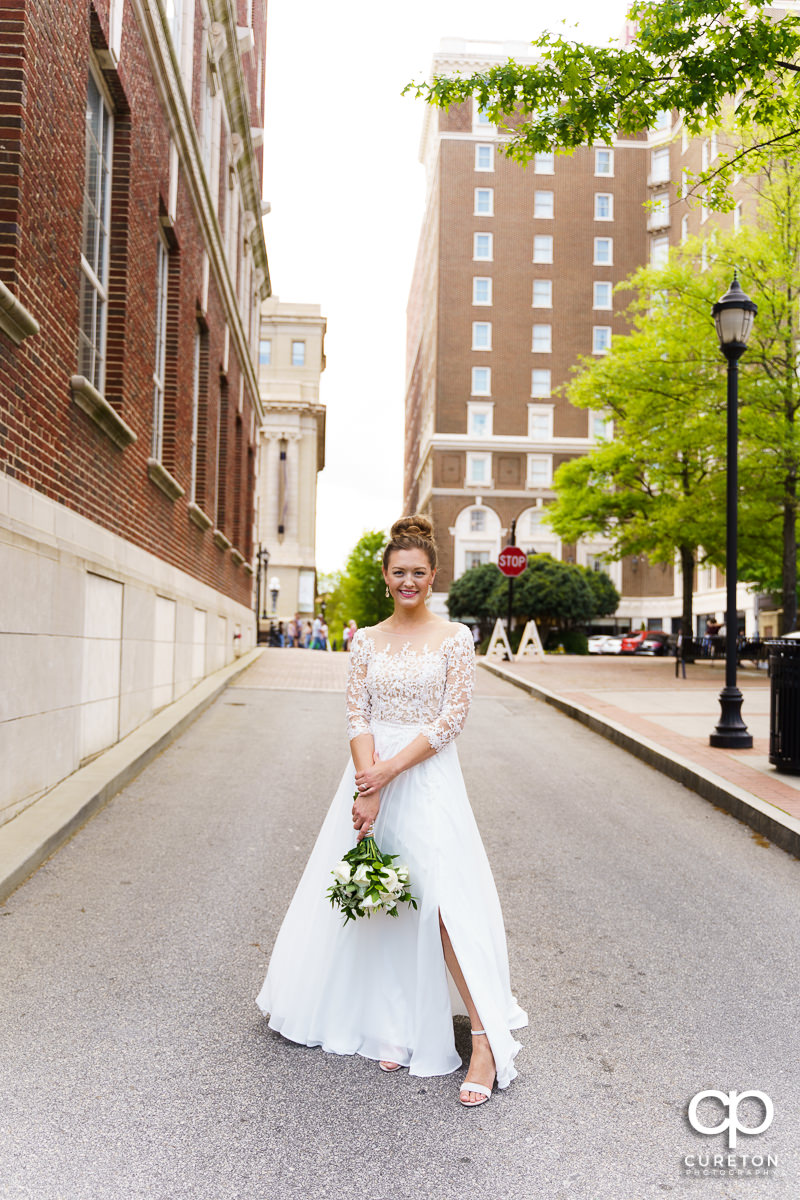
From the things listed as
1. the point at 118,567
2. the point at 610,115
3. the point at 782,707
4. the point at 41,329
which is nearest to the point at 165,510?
the point at 118,567

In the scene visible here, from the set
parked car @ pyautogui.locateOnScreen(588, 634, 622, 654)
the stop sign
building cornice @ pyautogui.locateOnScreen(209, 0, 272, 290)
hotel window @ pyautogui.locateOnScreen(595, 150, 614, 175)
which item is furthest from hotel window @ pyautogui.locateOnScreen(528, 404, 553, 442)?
the stop sign

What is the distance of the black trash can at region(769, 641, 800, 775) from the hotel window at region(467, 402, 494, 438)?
6164 centimetres

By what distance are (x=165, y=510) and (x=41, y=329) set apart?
594cm

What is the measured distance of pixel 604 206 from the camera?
70.0 m

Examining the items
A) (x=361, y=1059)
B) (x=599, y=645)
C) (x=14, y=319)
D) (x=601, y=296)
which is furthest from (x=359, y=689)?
(x=601, y=296)

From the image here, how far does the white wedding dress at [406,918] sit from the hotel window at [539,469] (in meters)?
66.7

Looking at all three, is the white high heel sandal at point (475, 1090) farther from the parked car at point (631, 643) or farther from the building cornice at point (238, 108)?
the parked car at point (631, 643)

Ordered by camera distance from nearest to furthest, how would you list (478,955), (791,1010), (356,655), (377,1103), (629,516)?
(377,1103) < (478,955) < (356,655) < (791,1010) < (629,516)

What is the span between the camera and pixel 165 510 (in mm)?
13359

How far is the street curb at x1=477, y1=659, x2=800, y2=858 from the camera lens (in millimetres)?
7539

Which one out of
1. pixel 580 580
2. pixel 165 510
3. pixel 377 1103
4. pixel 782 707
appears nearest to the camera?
pixel 377 1103

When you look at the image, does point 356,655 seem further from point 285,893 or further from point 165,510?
point 165,510

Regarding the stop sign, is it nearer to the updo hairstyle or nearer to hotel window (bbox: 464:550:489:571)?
the updo hairstyle

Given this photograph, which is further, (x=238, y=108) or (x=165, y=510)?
(x=238, y=108)
